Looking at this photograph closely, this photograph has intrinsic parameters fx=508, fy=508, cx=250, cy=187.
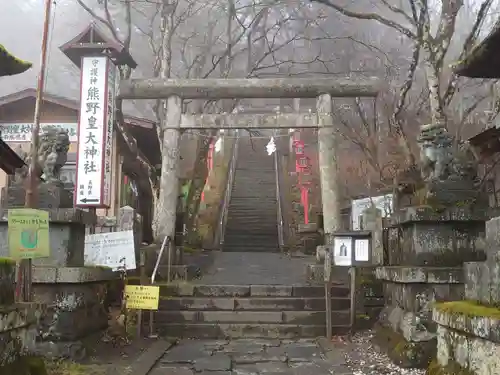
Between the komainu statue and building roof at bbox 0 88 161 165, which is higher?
building roof at bbox 0 88 161 165

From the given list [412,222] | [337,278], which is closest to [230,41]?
[337,278]

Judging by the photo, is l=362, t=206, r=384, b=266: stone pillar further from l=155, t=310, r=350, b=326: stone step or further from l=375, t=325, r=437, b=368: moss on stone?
l=375, t=325, r=437, b=368: moss on stone

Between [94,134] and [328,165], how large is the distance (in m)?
6.27

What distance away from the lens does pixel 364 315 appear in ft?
32.2

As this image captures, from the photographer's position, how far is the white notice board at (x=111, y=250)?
953 cm

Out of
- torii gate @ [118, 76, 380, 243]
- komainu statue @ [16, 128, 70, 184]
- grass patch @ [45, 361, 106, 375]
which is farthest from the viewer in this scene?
torii gate @ [118, 76, 380, 243]

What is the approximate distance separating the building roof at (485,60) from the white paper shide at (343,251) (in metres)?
4.90

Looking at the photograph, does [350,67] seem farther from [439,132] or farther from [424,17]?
[439,132]

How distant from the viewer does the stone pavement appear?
7.02 meters

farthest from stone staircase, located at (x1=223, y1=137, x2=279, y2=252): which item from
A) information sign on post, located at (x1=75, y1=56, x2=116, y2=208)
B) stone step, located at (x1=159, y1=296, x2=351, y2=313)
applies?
information sign on post, located at (x1=75, y1=56, x2=116, y2=208)

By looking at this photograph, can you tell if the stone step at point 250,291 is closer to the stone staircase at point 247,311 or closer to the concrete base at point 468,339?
the stone staircase at point 247,311

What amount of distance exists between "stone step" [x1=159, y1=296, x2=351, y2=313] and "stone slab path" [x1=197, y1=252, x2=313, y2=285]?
1178 mm

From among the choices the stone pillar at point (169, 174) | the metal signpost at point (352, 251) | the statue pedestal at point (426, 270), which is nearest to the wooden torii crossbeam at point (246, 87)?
the stone pillar at point (169, 174)

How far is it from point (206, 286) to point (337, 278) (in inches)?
125
